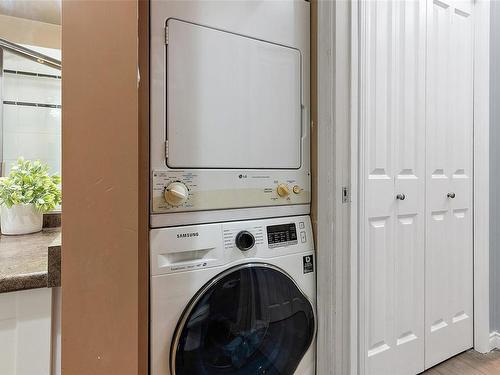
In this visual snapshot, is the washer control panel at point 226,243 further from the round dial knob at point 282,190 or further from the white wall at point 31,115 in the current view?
the white wall at point 31,115

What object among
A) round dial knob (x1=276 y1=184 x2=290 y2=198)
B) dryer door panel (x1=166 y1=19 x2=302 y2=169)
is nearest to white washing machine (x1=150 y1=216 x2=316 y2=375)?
round dial knob (x1=276 y1=184 x2=290 y2=198)

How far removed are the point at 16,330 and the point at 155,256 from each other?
387mm

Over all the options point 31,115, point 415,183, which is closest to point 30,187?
point 31,115

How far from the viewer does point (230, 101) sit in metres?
1.04

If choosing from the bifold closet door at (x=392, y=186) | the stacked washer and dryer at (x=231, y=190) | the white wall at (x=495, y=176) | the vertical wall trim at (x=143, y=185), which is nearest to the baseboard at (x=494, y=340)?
the white wall at (x=495, y=176)

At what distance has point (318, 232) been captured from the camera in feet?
3.94

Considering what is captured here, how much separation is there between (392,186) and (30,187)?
63.5 inches

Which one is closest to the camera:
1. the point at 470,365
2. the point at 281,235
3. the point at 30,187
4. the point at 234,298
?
the point at 234,298

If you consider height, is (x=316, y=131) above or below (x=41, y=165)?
above

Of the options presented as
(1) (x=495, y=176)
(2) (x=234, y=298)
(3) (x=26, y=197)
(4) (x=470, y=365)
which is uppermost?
(1) (x=495, y=176)

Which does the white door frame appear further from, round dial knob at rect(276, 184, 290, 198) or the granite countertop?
the granite countertop

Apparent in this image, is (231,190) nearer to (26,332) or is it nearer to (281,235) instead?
(281,235)

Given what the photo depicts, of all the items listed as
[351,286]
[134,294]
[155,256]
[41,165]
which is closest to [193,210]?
[155,256]

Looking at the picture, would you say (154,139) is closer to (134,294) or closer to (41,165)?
(134,294)
